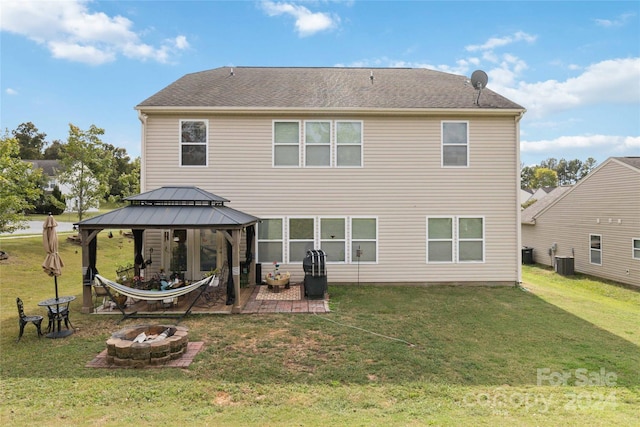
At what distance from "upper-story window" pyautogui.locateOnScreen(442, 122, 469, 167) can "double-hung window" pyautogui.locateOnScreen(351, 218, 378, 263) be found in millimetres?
3178

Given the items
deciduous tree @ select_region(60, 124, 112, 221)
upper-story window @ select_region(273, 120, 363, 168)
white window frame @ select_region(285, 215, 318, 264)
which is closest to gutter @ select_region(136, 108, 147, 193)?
upper-story window @ select_region(273, 120, 363, 168)

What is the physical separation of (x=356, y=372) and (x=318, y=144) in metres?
7.38

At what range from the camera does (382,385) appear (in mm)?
4316

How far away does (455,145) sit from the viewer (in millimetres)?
10539

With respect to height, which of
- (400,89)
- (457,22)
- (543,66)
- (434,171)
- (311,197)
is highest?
(457,22)

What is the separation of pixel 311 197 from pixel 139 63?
10.6 metres

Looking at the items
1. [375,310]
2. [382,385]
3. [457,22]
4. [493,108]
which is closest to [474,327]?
[375,310]

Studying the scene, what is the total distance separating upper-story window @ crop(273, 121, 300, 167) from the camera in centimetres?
1038

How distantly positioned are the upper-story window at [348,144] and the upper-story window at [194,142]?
4.26 m

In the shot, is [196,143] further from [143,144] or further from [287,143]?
[287,143]

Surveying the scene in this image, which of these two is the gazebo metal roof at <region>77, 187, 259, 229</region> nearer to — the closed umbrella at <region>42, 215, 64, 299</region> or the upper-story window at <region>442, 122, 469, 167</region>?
the closed umbrella at <region>42, 215, 64, 299</region>

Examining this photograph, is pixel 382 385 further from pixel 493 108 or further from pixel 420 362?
pixel 493 108

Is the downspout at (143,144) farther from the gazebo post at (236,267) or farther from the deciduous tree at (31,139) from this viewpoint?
the deciduous tree at (31,139)

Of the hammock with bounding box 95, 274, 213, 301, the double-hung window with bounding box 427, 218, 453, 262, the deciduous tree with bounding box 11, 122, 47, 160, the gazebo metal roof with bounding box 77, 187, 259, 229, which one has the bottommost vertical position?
the hammock with bounding box 95, 274, 213, 301
